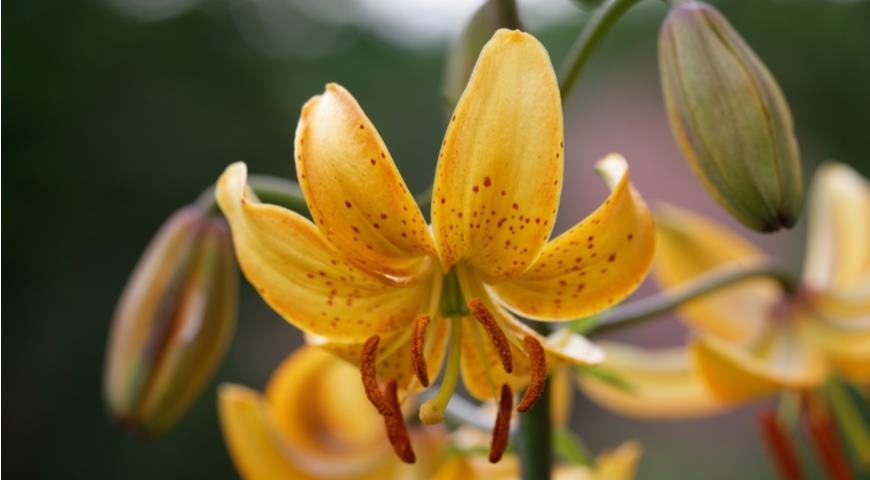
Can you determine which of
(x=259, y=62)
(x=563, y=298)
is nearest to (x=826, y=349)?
(x=563, y=298)

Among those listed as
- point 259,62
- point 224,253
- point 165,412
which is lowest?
point 259,62

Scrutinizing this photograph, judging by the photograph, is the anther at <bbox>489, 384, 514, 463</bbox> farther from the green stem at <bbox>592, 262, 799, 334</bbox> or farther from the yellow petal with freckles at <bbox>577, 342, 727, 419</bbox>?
the yellow petal with freckles at <bbox>577, 342, 727, 419</bbox>

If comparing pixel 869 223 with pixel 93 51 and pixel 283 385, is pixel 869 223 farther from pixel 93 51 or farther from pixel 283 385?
pixel 93 51

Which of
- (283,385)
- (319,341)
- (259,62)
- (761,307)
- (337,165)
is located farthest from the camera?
(259,62)

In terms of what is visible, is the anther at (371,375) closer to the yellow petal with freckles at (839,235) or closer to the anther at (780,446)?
the anther at (780,446)

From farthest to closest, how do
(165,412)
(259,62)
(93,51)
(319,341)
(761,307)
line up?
(259,62) → (93,51) → (761,307) → (165,412) → (319,341)

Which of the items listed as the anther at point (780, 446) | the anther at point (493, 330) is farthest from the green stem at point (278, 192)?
the anther at point (780, 446)

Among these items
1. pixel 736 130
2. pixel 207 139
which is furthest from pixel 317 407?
pixel 207 139

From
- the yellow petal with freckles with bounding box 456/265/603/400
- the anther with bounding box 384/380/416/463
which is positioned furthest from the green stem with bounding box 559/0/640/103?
the anther with bounding box 384/380/416/463

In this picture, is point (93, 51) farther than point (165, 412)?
Yes
